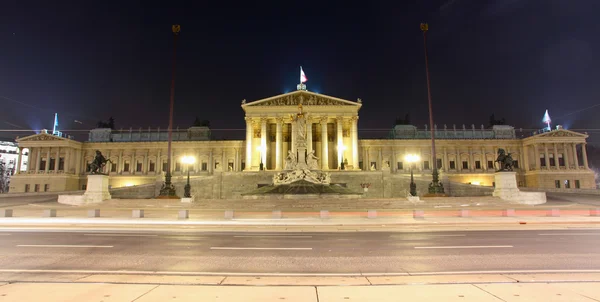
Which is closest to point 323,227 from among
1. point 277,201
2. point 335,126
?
point 277,201

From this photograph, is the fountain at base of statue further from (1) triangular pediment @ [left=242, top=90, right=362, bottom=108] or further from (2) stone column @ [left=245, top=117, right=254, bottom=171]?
(2) stone column @ [left=245, top=117, right=254, bottom=171]

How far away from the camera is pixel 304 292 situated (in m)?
6.66

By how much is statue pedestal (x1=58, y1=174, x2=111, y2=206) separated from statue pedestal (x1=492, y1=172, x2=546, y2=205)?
4593 centimetres

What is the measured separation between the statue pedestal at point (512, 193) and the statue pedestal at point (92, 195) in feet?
151

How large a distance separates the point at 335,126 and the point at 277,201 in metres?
47.8

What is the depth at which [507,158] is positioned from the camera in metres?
41.3

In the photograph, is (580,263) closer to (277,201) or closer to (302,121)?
(277,201)

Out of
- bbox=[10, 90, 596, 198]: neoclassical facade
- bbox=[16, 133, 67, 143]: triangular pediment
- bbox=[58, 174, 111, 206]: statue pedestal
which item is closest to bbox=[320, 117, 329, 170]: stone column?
bbox=[10, 90, 596, 198]: neoclassical facade

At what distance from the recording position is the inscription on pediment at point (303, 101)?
78.5 m

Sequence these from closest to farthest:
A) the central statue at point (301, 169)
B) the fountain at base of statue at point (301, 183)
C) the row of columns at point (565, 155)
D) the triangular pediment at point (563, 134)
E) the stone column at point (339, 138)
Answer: the fountain at base of statue at point (301, 183), the central statue at point (301, 169), the stone column at point (339, 138), the triangular pediment at point (563, 134), the row of columns at point (565, 155)

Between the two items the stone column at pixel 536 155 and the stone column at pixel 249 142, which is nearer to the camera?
the stone column at pixel 249 142

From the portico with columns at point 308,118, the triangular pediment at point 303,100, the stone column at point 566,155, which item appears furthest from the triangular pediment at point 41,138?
the stone column at point 566,155

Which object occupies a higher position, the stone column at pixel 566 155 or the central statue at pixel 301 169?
the stone column at pixel 566 155

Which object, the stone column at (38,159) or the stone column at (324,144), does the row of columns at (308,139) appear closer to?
the stone column at (324,144)
